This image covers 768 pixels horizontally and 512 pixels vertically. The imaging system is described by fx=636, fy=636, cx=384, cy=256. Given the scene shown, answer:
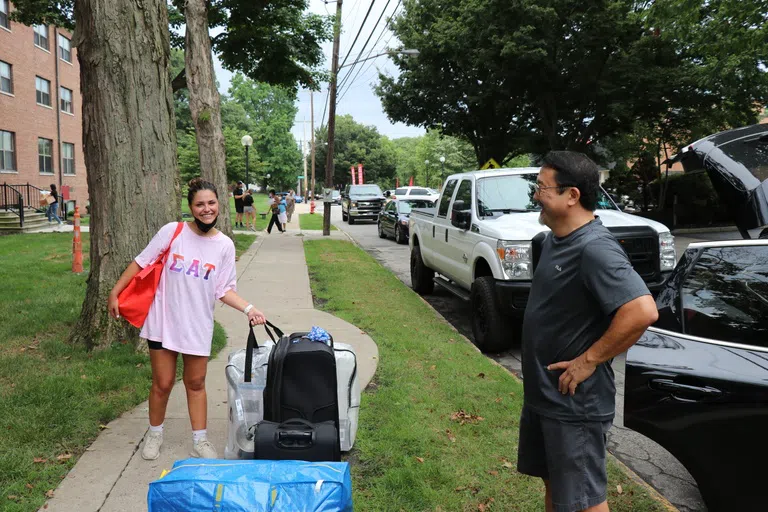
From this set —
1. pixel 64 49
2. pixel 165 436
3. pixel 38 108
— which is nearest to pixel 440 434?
pixel 165 436

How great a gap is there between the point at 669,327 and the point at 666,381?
1.36ft

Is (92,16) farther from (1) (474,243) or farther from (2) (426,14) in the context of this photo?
(2) (426,14)

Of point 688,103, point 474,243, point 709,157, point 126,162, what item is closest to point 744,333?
point 709,157

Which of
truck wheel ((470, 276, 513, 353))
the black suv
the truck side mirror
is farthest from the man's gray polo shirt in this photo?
the black suv

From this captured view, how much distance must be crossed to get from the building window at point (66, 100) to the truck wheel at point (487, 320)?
31.5 meters

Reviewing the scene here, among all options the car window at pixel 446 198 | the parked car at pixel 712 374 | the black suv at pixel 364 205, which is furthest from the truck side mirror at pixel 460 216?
the black suv at pixel 364 205

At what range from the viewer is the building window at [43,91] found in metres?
28.9

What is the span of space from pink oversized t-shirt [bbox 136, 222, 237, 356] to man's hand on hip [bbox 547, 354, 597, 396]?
2.14 metres

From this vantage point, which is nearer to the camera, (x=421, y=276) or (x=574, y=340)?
(x=574, y=340)

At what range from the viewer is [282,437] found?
10.0 feet

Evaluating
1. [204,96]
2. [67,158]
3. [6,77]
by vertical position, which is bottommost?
[67,158]

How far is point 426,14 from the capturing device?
27.8 meters

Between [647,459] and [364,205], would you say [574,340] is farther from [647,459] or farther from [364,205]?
[364,205]

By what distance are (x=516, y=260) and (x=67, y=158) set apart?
3201cm
